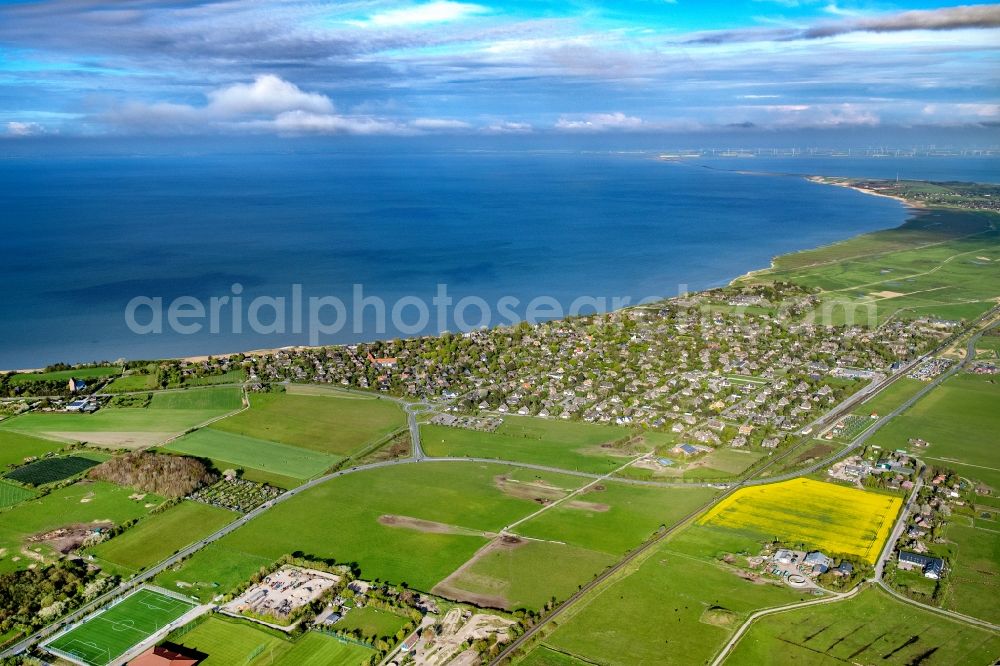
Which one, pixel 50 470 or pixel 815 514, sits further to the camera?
pixel 50 470

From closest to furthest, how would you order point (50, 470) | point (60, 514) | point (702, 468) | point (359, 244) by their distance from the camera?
point (60, 514) < point (702, 468) < point (50, 470) < point (359, 244)

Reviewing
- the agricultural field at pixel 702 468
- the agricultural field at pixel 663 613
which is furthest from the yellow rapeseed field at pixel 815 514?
the agricultural field at pixel 663 613

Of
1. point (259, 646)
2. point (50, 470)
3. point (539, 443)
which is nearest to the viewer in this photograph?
point (259, 646)

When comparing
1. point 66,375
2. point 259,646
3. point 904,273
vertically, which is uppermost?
point 904,273

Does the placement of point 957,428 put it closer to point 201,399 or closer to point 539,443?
point 539,443

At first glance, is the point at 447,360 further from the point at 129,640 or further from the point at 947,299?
the point at 947,299

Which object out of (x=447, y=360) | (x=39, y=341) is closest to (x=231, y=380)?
(x=447, y=360)

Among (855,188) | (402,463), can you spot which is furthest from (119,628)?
(855,188)
